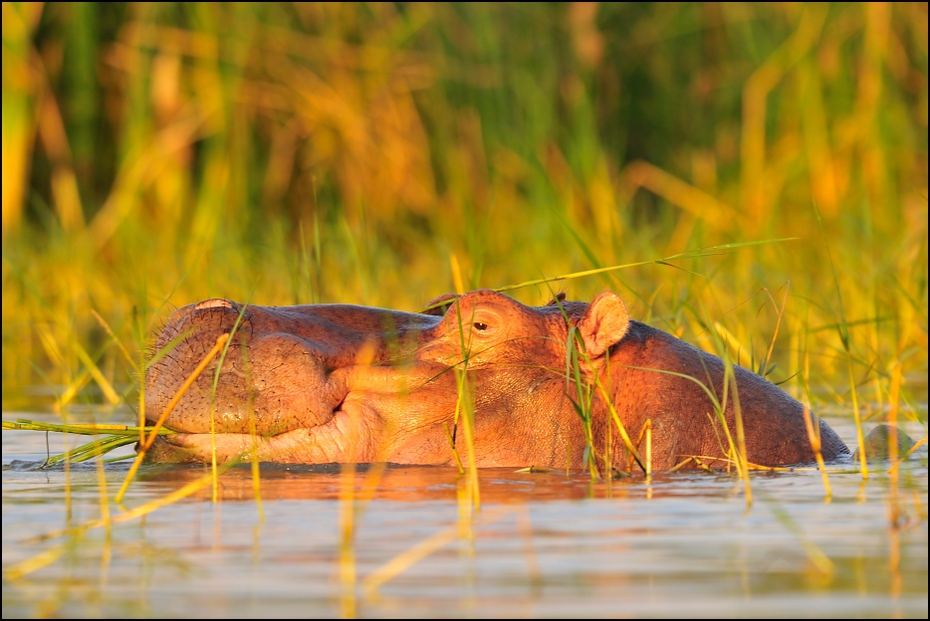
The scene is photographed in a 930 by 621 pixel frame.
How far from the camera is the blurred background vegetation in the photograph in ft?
27.4

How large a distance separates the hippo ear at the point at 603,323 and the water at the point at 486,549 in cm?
40

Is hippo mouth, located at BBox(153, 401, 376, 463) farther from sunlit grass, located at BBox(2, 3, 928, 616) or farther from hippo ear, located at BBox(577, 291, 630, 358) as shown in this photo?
sunlit grass, located at BBox(2, 3, 928, 616)

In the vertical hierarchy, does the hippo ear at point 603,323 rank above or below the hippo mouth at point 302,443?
above

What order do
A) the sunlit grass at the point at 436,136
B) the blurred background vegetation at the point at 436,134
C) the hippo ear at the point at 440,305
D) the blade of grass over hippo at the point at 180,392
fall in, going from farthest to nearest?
the blurred background vegetation at the point at 436,134, the sunlit grass at the point at 436,136, the hippo ear at the point at 440,305, the blade of grass over hippo at the point at 180,392

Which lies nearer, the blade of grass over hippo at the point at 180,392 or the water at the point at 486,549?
the water at the point at 486,549

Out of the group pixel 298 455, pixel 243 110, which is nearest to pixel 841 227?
pixel 243 110

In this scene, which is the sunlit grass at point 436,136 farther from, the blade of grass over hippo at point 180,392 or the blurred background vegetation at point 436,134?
the blade of grass over hippo at point 180,392

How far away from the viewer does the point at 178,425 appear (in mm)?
3658

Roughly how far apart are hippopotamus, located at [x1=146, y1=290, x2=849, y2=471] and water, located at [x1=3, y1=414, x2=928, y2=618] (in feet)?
0.45

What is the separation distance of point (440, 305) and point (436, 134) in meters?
5.93

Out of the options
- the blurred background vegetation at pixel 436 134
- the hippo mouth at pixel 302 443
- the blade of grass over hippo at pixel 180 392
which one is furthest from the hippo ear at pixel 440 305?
the blurred background vegetation at pixel 436 134

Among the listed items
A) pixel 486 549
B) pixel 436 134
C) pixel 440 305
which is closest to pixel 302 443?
pixel 440 305

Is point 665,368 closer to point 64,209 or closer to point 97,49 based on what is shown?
point 64,209

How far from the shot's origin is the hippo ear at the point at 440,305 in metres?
4.18
